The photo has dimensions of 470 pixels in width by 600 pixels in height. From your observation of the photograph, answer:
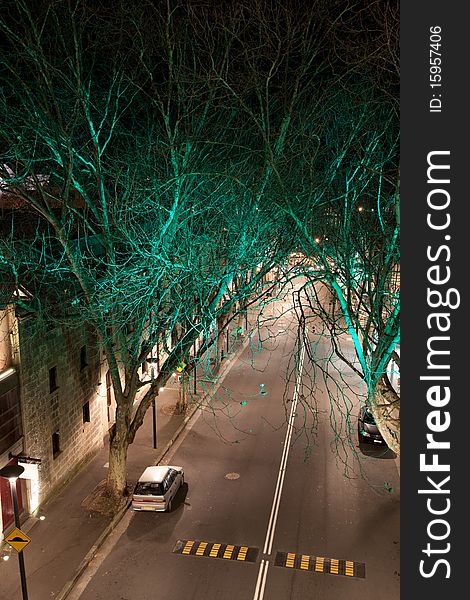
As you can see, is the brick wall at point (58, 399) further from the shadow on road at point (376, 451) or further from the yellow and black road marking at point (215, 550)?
the shadow on road at point (376, 451)

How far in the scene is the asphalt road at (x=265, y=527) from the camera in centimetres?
1303

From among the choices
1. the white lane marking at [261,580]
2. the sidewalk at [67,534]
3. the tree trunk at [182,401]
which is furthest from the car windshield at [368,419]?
the white lane marking at [261,580]

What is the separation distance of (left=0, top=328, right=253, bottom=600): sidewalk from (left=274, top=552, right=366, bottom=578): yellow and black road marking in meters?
4.82

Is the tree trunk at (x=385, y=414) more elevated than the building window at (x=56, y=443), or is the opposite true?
the tree trunk at (x=385, y=414)

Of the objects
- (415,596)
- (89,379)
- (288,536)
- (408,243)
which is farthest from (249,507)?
(408,243)

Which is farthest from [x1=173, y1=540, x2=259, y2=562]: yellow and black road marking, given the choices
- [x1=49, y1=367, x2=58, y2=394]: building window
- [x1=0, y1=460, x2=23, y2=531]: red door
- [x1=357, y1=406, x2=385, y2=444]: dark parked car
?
[x1=357, y1=406, x2=385, y2=444]: dark parked car

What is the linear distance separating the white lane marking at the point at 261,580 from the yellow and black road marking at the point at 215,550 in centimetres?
32

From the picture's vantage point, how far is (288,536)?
15086 mm

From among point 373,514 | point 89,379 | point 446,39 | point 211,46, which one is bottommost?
point 373,514

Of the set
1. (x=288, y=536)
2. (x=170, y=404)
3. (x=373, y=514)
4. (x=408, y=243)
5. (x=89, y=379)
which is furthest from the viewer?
Answer: (x=170, y=404)

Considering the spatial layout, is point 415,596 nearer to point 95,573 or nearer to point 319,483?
point 95,573

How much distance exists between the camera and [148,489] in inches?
631

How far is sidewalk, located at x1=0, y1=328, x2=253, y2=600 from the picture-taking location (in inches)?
509

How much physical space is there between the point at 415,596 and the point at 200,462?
14491mm
